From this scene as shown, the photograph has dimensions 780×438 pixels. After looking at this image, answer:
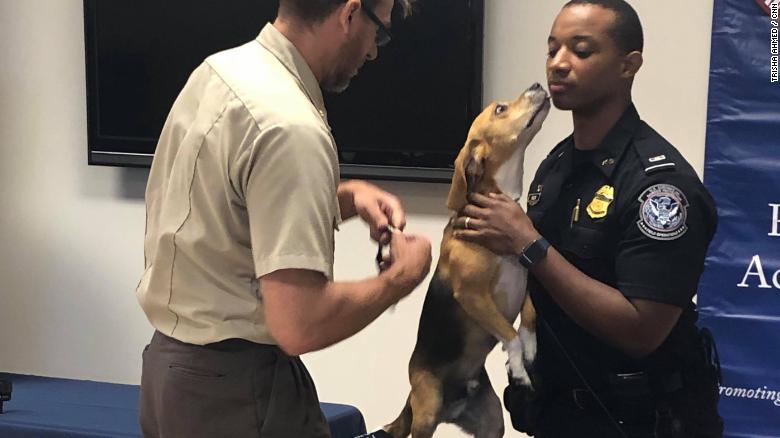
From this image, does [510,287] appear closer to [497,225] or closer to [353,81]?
[497,225]

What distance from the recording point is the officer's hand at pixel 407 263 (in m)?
1.39

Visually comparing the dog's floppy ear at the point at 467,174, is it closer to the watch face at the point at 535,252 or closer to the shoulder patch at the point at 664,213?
the watch face at the point at 535,252

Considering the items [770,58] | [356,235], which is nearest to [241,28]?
[356,235]

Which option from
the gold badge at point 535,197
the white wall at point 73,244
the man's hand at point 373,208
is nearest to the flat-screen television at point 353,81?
the white wall at point 73,244

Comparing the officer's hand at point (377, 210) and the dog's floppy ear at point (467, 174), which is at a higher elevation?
the dog's floppy ear at point (467, 174)

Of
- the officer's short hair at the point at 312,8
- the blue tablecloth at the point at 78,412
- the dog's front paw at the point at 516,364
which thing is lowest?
the blue tablecloth at the point at 78,412

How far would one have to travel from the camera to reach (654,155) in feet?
5.30

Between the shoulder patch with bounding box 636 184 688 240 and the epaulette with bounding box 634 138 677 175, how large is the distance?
0.14 feet

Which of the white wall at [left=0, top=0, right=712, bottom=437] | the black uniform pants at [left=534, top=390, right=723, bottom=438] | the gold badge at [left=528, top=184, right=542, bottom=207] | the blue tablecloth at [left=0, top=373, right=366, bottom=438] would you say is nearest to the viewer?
the black uniform pants at [left=534, top=390, right=723, bottom=438]

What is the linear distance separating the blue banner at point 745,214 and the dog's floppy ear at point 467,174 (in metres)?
1.23

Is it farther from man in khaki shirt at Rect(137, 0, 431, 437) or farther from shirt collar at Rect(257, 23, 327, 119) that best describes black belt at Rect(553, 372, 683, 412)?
shirt collar at Rect(257, 23, 327, 119)

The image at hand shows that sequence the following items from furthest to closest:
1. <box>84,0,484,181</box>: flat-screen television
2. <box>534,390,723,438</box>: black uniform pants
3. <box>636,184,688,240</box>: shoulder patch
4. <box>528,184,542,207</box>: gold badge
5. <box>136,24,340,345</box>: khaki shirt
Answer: <box>84,0,484,181</box>: flat-screen television → <box>528,184,542,207</box>: gold badge → <box>534,390,723,438</box>: black uniform pants → <box>636,184,688,240</box>: shoulder patch → <box>136,24,340,345</box>: khaki shirt

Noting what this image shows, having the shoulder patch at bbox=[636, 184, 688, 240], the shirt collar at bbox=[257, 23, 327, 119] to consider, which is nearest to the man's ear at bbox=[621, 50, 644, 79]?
the shoulder patch at bbox=[636, 184, 688, 240]

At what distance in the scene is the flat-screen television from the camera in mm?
2785
